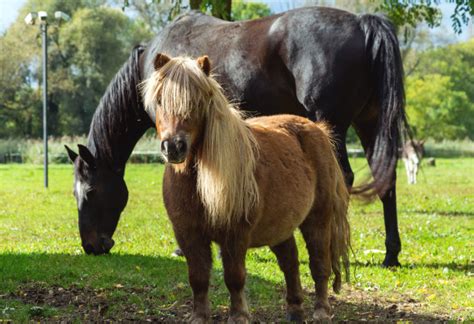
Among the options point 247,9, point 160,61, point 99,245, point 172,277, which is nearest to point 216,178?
point 160,61

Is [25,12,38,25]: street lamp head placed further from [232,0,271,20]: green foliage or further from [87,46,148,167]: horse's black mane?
[232,0,271,20]: green foliage

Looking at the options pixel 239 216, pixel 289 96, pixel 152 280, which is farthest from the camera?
pixel 289 96

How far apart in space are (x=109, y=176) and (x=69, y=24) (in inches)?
1587

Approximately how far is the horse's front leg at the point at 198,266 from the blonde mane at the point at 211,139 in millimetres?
155

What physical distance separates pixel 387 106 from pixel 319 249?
102 inches

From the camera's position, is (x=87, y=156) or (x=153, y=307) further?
(x=87, y=156)

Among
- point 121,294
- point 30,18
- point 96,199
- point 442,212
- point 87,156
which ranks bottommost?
point 442,212

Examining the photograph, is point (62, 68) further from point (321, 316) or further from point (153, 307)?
point (321, 316)

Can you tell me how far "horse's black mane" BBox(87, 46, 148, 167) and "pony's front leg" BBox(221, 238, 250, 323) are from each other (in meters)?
3.98

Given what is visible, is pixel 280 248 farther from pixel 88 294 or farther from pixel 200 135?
pixel 88 294

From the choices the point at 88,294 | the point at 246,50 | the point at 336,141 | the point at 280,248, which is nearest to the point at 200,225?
the point at 280,248

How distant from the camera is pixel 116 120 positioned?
25.6 feet

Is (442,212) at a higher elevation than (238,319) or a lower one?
lower

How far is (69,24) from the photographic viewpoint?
46.1 metres
